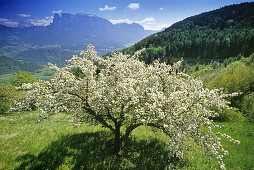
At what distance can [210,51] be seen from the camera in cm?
14125

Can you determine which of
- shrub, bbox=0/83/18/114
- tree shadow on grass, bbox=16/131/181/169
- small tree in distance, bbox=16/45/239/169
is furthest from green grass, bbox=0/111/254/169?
shrub, bbox=0/83/18/114

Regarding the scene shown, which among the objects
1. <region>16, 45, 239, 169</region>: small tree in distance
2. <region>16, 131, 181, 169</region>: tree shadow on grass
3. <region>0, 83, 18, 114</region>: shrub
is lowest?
<region>16, 131, 181, 169</region>: tree shadow on grass

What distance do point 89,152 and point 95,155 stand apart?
63 cm

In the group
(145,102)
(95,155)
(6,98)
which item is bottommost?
(95,155)

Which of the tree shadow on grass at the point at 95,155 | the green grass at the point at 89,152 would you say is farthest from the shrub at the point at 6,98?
the tree shadow on grass at the point at 95,155

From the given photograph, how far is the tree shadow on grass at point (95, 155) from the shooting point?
8.53 m

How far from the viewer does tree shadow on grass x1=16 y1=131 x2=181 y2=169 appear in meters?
8.53

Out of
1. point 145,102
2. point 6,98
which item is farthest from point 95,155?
point 6,98

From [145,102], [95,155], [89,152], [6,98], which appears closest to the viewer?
[145,102]

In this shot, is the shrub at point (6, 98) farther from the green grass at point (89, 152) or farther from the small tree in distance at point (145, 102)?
the small tree in distance at point (145, 102)

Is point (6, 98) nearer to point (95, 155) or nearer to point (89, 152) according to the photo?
point (89, 152)

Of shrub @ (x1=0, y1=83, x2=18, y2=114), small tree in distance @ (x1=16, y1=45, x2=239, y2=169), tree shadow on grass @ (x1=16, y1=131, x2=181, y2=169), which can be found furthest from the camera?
shrub @ (x1=0, y1=83, x2=18, y2=114)

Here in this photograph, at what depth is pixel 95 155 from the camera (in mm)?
9867

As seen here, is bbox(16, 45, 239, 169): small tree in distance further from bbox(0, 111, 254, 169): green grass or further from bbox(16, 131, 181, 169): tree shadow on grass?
bbox(0, 111, 254, 169): green grass
